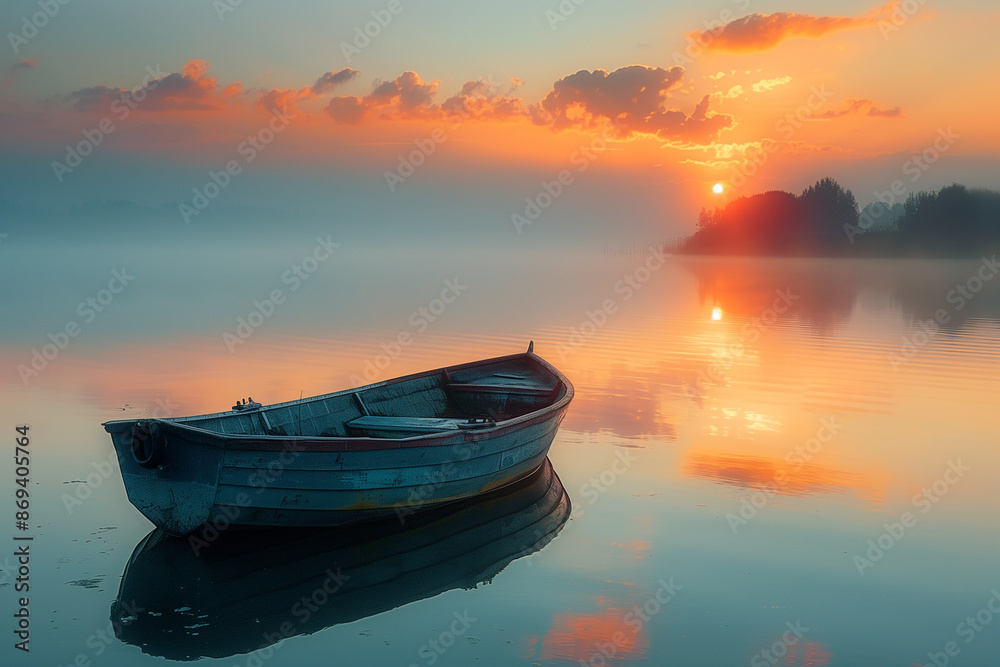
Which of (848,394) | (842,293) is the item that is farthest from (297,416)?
(842,293)

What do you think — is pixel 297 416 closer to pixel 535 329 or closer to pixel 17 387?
pixel 17 387

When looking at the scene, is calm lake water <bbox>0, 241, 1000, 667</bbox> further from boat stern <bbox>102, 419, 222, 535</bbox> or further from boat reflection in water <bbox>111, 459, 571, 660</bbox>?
boat stern <bbox>102, 419, 222, 535</bbox>

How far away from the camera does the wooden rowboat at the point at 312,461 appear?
29.5ft

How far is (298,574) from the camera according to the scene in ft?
29.8

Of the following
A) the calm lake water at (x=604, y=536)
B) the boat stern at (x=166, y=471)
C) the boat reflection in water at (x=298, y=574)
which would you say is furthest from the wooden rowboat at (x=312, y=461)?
the calm lake water at (x=604, y=536)

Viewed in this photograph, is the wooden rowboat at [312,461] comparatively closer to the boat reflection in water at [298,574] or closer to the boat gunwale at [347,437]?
the boat gunwale at [347,437]

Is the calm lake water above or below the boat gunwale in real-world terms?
below

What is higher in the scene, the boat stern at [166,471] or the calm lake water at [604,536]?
the boat stern at [166,471]

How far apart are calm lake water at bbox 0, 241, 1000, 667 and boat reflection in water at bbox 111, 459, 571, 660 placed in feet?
0.11

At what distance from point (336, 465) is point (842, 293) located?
53241mm

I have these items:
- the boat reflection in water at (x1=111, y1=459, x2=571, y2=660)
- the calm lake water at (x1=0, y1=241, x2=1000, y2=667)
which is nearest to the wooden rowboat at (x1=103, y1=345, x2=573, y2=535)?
the boat reflection in water at (x1=111, y1=459, x2=571, y2=660)

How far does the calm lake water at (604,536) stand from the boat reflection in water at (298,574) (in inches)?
1.3

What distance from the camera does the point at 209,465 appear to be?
8977mm

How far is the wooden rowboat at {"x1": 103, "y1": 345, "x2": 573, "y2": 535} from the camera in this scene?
29.5ft
